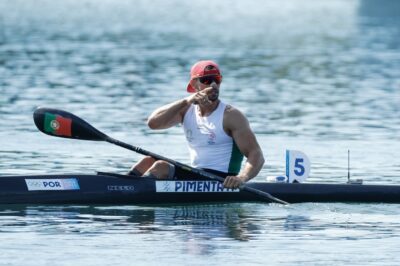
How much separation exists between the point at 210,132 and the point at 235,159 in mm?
533

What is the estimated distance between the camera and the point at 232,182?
21469 millimetres

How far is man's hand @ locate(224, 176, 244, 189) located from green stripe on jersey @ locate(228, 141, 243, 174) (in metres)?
0.60

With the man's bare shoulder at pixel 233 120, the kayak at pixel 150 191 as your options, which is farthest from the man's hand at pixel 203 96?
the kayak at pixel 150 191

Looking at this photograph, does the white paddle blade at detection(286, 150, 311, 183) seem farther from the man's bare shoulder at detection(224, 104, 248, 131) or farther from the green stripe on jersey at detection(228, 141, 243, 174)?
the man's bare shoulder at detection(224, 104, 248, 131)

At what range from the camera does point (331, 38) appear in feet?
276

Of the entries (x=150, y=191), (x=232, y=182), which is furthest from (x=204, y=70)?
(x=150, y=191)

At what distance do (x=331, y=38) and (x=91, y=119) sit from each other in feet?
162

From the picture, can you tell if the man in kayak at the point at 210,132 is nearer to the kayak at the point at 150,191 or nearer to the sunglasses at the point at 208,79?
the sunglasses at the point at 208,79

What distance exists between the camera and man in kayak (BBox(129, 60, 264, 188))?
2155cm

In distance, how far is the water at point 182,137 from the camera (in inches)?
749

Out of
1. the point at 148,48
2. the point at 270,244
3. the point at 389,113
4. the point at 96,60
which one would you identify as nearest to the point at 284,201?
the point at 270,244

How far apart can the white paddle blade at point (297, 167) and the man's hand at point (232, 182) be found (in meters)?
1.27

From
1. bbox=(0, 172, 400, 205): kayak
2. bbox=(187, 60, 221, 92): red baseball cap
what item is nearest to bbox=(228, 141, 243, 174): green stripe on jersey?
bbox=(0, 172, 400, 205): kayak

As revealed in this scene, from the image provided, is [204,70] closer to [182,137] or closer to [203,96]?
[203,96]
